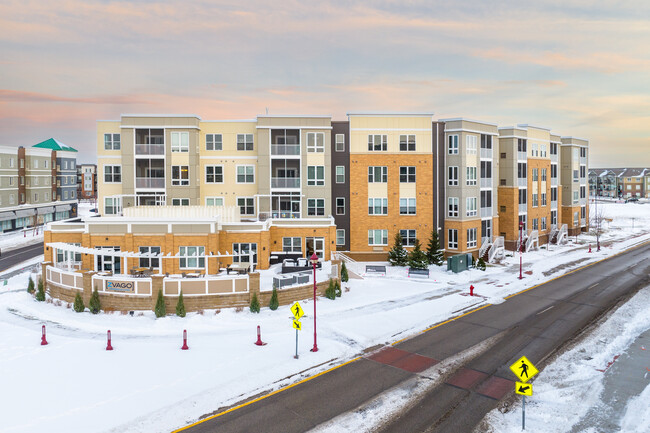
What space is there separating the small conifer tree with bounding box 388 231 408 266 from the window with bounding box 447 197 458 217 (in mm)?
6888

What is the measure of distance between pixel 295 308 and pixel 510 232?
4009 centimetres

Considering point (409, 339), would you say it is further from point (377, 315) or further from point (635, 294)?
point (635, 294)

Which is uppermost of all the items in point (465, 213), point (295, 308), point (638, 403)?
point (465, 213)

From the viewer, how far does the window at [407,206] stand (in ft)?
147

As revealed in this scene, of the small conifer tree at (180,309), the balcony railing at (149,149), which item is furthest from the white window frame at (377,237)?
the small conifer tree at (180,309)

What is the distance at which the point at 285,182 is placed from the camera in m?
43.4

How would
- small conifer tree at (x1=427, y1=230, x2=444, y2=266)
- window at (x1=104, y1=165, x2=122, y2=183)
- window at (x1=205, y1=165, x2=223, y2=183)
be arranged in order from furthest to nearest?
window at (x1=205, y1=165, x2=223, y2=183), window at (x1=104, y1=165, x2=122, y2=183), small conifer tree at (x1=427, y1=230, x2=444, y2=266)

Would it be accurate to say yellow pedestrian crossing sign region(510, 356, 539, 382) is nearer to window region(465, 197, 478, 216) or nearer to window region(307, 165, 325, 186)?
window region(307, 165, 325, 186)

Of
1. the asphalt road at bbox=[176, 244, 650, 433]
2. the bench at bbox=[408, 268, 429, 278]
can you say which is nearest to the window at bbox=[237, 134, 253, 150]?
the bench at bbox=[408, 268, 429, 278]

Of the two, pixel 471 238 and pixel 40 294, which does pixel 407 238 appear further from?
pixel 40 294

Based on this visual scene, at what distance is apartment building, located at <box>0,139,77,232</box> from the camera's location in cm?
6950

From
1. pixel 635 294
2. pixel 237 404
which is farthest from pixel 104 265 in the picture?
pixel 635 294

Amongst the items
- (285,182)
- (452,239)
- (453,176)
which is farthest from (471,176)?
(285,182)

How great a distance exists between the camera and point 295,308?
66.4 feet
